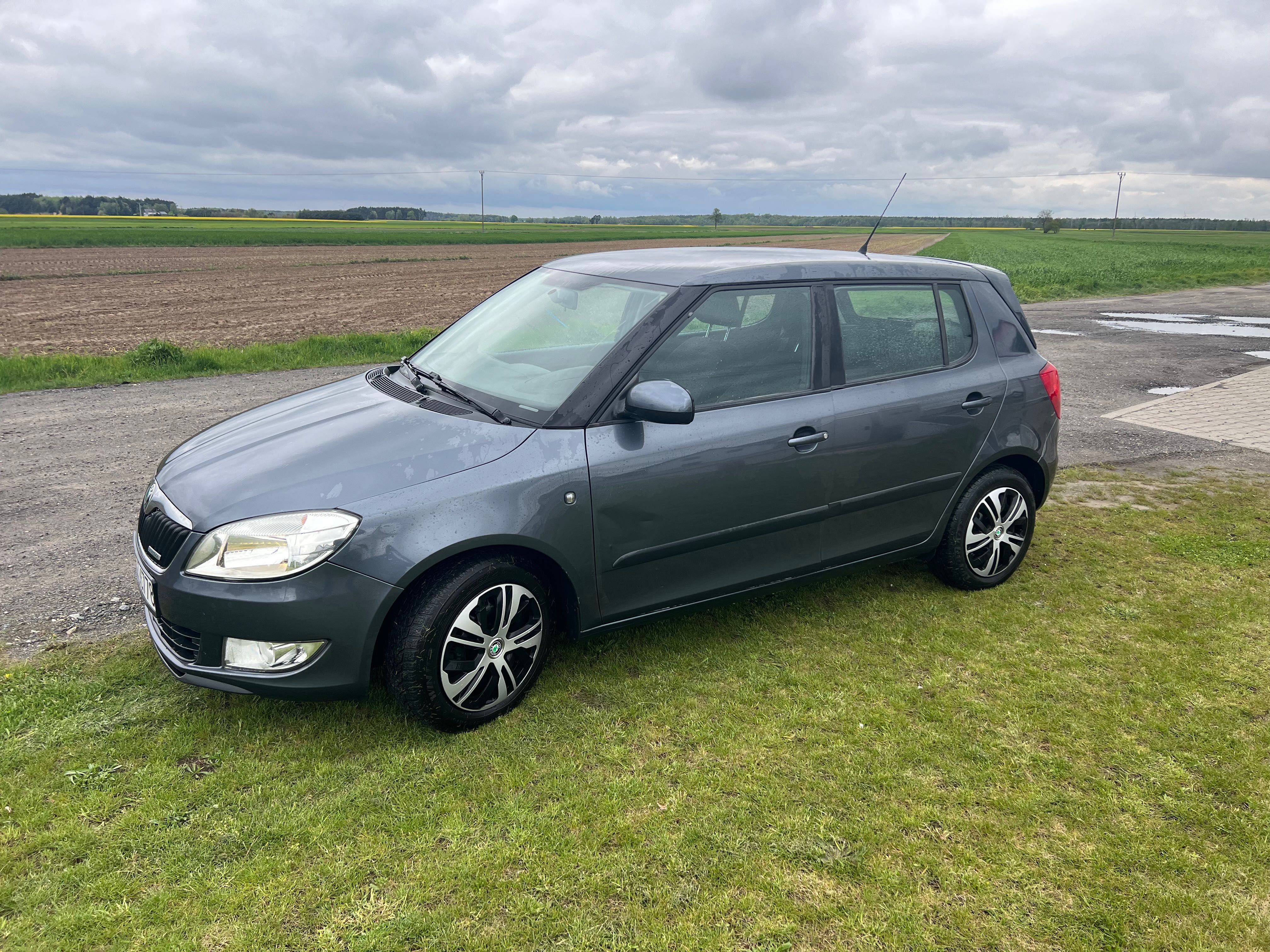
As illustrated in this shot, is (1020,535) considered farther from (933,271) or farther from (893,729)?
(893,729)

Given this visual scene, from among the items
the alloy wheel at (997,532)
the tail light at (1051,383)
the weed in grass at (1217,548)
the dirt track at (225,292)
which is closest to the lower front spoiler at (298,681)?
the alloy wheel at (997,532)

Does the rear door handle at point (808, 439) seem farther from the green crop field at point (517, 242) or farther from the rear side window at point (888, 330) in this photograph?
the green crop field at point (517, 242)

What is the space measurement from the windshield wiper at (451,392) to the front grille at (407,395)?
6cm

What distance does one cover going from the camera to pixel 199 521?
309cm

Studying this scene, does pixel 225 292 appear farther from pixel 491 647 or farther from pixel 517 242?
A: pixel 517 242

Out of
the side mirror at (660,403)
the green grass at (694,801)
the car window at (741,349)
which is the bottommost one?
the green grass at (694,801)

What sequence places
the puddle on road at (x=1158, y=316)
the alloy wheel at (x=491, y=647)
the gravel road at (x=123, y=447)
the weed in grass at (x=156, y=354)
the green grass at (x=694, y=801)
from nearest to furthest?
the green grass at (x=694, y=801), the alloy wheel at (x=491, y=647), the gravel road at (x=123, y=447), the weed in grass at (x=156, y=354), the puddle on road at (x=1158, y=316)

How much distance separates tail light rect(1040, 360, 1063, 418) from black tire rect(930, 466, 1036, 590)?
0.44 m

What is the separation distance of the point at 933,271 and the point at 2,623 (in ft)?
16.6

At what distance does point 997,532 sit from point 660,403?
8.07 ft

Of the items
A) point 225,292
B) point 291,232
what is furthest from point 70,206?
point 225,292

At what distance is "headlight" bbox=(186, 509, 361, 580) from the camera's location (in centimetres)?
297

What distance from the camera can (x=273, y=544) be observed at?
2.99m

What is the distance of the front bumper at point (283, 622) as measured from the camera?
2.95 m
